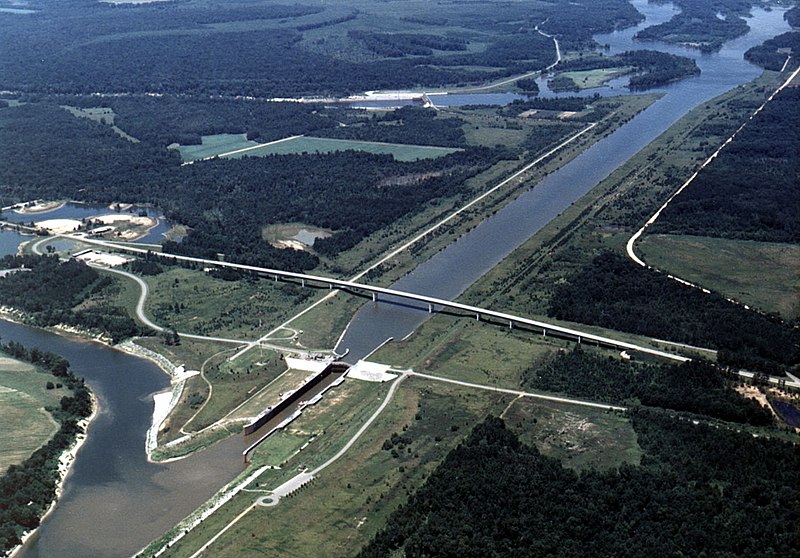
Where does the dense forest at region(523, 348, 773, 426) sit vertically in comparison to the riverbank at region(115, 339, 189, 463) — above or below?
above

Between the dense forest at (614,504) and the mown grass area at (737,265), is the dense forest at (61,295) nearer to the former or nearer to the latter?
the dense forest at (614,504)

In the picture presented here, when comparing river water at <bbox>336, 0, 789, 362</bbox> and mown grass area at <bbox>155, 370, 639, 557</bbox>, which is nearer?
mown grass area at <bbox>155, 370, 639, 557</bbox>

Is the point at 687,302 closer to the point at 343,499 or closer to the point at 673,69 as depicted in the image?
the point at 343,499

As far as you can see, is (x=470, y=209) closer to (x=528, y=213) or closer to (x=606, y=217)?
(x=528, y=213)

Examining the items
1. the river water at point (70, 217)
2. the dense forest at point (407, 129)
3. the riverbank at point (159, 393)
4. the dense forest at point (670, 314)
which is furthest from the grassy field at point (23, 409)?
the dense forest at point (407, 129)

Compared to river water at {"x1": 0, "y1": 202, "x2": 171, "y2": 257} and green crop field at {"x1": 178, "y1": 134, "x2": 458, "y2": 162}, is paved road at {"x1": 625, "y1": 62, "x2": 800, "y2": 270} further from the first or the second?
river water at {"x1": 0, "y1": 202, "x2": 171, "y2": 257}

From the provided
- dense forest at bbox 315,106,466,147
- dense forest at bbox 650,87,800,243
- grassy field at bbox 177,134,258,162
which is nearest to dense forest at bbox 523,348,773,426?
dense forest at bbox 650,87,800,243

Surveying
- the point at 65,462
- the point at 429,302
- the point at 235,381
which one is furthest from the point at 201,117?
the point at 65,462

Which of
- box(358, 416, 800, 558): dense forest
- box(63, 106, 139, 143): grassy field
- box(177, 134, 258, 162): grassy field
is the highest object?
box(358, 416, 800, 558): dense forest
